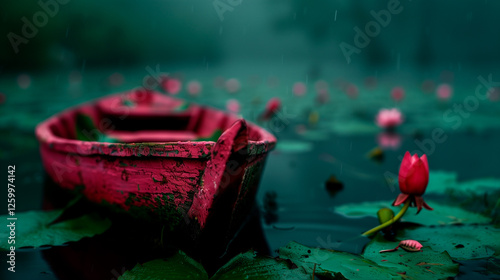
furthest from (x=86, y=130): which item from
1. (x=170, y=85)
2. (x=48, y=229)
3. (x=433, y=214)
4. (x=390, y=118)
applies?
(x=390, y=118)

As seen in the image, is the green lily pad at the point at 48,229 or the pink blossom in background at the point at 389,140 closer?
the green lily pad at the point at 48,229

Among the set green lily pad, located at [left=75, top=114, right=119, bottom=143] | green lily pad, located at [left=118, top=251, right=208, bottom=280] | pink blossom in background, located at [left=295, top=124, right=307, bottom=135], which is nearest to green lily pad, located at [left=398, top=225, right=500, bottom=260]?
green lily pad, located at [left=118, top=251, right=208, bottom=280]

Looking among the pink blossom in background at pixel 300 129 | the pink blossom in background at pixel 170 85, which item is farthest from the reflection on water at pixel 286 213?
the pink blossom in background at pixel 170 85

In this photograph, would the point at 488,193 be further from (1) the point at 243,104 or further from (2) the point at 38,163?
(1) the point at 243,104

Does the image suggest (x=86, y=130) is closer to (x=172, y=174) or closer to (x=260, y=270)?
(x=172, y=174)

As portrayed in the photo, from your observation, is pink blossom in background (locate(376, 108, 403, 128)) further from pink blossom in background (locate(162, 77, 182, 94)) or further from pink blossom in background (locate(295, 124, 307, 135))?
pink blossom in background (locate(162, 77, 182, 94))

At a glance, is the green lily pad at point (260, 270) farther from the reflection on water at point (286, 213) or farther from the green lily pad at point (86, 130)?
the green lily pad at point (86, 130)
